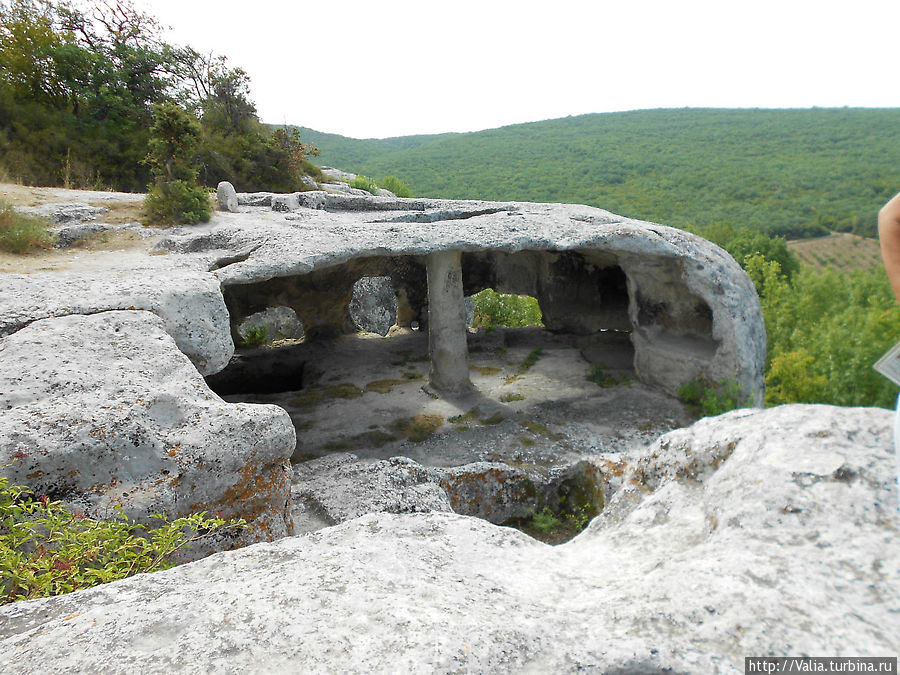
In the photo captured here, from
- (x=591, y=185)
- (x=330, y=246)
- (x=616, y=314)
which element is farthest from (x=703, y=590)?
(x=591, y=185)

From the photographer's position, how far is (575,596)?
6.18ft

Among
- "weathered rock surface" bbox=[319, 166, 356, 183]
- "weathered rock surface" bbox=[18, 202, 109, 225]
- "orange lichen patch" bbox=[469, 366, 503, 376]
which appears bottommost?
"orange lichen patch" bbox=[469, 366, 503, 376]

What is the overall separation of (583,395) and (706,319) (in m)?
2.54

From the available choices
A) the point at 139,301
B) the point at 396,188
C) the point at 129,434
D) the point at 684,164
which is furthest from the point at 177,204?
the point at 684,164

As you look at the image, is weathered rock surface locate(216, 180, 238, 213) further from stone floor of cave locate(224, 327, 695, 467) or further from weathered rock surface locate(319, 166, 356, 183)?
weathered rock surface locate(319, 166, 356, 183)

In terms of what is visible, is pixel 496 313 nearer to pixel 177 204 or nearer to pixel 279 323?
pixel 279 323

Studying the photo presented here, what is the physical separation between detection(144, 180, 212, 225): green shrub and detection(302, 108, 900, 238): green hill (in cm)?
3495

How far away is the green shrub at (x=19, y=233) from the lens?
660 cm

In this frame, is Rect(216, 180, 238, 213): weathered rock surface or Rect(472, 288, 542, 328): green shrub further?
Rect(472, 288, 542, 328): green shrub

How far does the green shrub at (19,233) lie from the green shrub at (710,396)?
966 centimetres

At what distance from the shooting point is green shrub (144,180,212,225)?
8500 mm

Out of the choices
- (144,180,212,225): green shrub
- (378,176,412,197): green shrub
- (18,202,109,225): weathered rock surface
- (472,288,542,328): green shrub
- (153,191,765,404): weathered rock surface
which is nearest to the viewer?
(153,191,765,404): weathered rock surface

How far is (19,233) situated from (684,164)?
55.0 meters

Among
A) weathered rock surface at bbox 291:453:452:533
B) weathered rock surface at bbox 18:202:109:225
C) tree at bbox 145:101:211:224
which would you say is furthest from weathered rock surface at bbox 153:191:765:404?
weathered rock surface at bbox 291:453:452:533
